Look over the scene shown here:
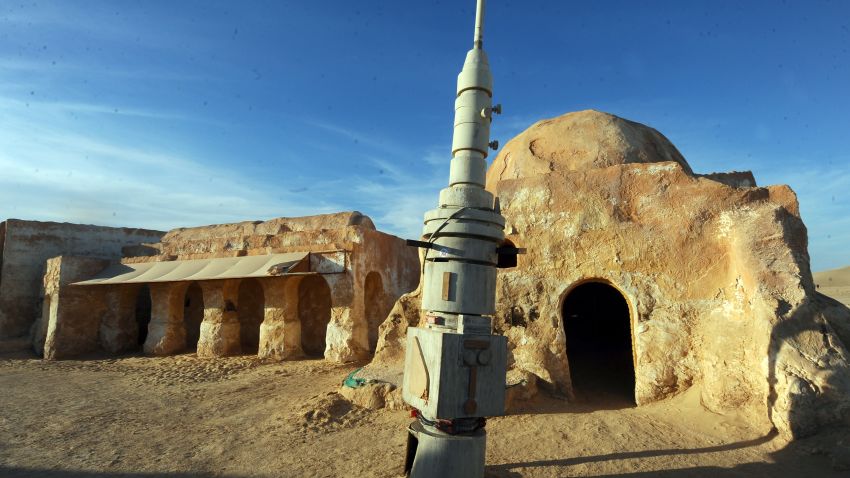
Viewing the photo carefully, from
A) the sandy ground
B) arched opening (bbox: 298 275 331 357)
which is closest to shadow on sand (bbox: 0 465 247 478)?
the sandy ground

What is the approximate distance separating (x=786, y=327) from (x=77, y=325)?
16955 millimetres

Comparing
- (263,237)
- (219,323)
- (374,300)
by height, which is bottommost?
(219,323)

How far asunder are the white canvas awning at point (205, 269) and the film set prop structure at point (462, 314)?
7592mm

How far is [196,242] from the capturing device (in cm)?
1528

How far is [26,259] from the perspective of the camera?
16.3 metres

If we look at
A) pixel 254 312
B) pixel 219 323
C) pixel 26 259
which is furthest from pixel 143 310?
pixel 219 323

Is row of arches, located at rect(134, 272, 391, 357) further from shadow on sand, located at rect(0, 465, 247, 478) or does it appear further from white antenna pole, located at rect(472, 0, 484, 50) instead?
white antenna pole, located at rect(472, 0, 484, 50)

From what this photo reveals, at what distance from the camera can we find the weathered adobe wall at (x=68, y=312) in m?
14.3

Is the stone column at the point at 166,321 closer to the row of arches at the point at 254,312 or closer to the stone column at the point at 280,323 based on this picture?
the row of arches at the point at 254,312

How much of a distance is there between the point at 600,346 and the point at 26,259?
57.9 ft

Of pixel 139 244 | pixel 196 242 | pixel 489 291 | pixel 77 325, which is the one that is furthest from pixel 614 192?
pixel 139 244

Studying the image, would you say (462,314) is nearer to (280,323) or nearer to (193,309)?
(280,323)

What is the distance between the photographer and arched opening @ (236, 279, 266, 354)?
605 inches

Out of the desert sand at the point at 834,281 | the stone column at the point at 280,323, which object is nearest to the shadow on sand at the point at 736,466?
the stone column at the point at 280,323
